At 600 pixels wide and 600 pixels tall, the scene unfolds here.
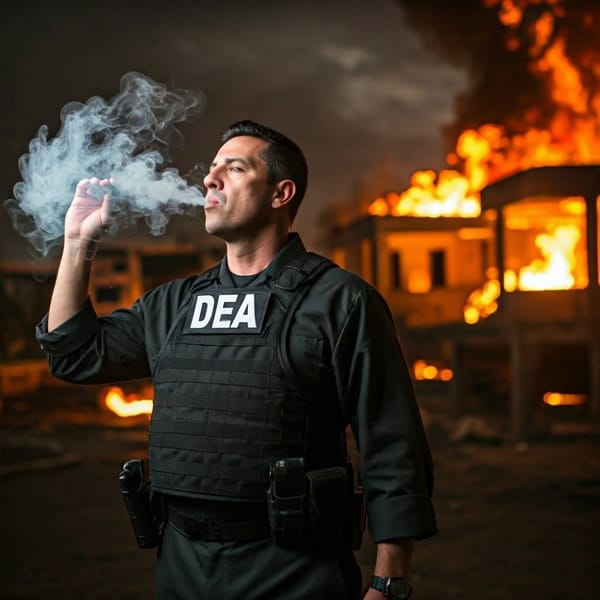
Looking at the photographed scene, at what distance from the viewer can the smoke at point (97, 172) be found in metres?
2.53

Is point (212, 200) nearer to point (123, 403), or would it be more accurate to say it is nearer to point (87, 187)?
point (87, 187)

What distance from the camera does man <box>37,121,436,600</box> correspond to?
1.98m

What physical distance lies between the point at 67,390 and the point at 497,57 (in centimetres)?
1277

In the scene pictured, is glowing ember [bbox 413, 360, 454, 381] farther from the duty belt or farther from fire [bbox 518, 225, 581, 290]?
the duty belt

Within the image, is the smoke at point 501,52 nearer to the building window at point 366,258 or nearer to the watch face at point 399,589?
the building window at point 366,258

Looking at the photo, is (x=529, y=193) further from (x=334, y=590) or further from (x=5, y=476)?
(x=334, y=590)

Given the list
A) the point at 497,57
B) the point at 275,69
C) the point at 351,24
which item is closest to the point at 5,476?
the point at 275,69

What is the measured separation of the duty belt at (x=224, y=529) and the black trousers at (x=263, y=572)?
1 cm

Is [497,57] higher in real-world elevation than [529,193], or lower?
higher

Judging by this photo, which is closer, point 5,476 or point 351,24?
point 5,476

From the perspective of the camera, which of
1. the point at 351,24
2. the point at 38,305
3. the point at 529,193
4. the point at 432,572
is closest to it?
the point at 432,572

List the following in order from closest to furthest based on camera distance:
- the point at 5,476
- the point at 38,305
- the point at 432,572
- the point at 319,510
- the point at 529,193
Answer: the point at 319,510, the point at 432,572, the point at 5,476, the point at 529,193, the point at 38,305

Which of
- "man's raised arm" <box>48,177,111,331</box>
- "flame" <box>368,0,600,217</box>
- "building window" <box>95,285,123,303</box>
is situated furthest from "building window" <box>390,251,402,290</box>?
"man's raised arm" <box>48,177,111,331</box>

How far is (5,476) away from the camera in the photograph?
980 centimetres
